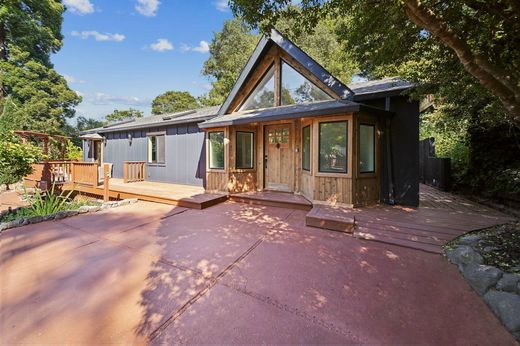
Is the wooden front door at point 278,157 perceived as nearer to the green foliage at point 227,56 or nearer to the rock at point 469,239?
the rock at point 469,239

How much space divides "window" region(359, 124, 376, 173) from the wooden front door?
2164mm

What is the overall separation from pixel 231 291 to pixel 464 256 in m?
3.13

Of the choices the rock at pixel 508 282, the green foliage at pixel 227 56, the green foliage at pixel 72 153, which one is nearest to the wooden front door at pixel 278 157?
the rock at pixel 508 282

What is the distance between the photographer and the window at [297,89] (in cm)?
666

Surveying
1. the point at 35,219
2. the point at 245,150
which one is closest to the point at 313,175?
the point at 245,150

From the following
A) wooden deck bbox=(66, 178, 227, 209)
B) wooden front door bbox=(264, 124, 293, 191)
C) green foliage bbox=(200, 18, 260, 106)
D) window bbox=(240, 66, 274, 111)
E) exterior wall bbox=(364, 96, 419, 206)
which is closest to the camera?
exterior wall bbox=(364, 96, 419, 206)

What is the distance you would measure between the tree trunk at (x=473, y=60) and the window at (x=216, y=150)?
5.76 meters

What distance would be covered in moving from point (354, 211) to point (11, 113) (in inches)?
771

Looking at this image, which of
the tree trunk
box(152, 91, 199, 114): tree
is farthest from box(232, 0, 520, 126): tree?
box(152, 91, 199, 114): tree

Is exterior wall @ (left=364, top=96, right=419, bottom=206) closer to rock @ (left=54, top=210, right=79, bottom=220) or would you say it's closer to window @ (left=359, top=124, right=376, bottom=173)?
window @ (left=359, top=124, right=376, bottom=173)

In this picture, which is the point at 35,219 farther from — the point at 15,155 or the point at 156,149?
the point at 156,149

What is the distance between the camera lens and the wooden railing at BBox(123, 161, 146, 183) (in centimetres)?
1018

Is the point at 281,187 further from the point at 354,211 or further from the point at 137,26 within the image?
the point at 137,26

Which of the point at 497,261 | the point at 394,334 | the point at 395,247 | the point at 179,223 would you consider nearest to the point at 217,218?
the point at 179,223
